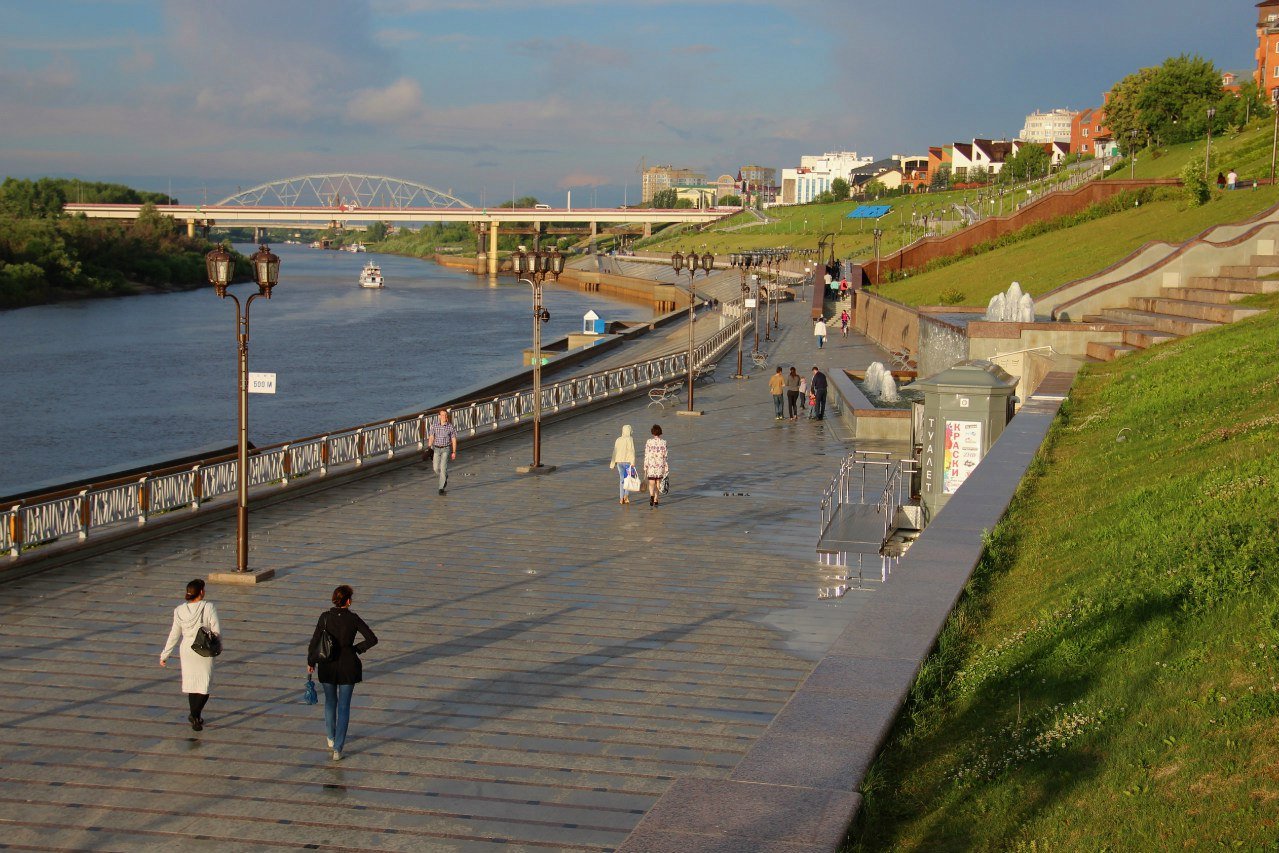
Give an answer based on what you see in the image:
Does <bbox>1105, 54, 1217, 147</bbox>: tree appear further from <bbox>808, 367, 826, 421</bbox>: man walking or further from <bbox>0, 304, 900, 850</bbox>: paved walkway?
<bbox>0, 304, 900, 850</bbox>: paved walkway

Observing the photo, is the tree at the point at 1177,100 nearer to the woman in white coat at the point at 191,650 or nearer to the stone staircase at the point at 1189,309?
the stone staircase at the point at 1189,309

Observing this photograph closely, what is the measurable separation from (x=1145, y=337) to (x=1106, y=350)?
72 centimetres

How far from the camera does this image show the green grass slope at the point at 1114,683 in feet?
15.5

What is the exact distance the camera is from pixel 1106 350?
21.6m

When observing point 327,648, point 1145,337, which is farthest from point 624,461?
point 1145,337

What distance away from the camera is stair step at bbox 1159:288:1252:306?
22.8m

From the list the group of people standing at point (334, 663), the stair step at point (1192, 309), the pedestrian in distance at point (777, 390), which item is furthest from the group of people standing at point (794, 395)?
the group of people standing at point (334, 663)

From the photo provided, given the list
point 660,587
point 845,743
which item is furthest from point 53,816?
point 660,587

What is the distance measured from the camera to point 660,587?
1234cm

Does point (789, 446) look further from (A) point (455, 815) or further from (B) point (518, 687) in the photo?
(A) point (455, 815)

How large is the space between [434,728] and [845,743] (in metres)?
3.62

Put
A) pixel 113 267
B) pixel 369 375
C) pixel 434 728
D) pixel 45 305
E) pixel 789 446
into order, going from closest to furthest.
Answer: pixel 434 728
pixel 789 446
pixel 369 375
pixel 45 305
pixel 113 267

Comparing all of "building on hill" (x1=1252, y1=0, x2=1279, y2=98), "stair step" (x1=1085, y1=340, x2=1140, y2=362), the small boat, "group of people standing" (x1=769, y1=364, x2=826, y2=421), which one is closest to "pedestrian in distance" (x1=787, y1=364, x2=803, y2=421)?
"group of people standing" (x1=769, y1=364, x2=826, y2=421)

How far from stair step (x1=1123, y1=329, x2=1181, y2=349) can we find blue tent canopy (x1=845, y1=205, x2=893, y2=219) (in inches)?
4085
